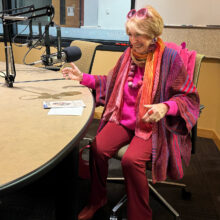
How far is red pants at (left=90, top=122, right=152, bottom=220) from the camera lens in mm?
1398

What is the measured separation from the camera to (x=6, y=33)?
1632 millimetres

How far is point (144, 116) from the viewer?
1.34 meters

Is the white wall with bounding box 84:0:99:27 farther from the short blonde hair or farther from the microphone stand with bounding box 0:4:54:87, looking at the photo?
the short blonde hair

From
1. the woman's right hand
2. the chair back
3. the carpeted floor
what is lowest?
the carpeted floor

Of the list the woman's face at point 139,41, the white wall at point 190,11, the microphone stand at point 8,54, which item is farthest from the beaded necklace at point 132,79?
the white wall at point 190,11

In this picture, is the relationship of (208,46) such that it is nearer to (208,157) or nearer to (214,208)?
(208,157)

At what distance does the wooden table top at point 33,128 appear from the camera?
0.80 m

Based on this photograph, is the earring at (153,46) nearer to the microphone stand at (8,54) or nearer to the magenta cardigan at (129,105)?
the magenta cardigan at (129,105)

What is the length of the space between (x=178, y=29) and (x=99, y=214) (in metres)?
1.85

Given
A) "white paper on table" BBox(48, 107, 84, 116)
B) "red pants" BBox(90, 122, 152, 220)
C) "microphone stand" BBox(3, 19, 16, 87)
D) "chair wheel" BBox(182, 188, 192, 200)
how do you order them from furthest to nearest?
"chair wheel" BBox(182, 188, 192, 200) < "microphone stand" BBox(3, 19, 16, 87) < "red pants" BBox(90, 122, 152, 220) < "white paper on table" BBox(48, 107, 84, 116)

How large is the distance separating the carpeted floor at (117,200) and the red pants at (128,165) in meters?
0.24

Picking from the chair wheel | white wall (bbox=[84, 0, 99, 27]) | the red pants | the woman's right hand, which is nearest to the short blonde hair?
the woman's right hand

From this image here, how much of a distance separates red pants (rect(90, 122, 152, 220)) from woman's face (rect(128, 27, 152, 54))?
0.45m

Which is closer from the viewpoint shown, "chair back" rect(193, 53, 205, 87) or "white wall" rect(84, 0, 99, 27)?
"chair back" rect(193, 53, 205, 87)
